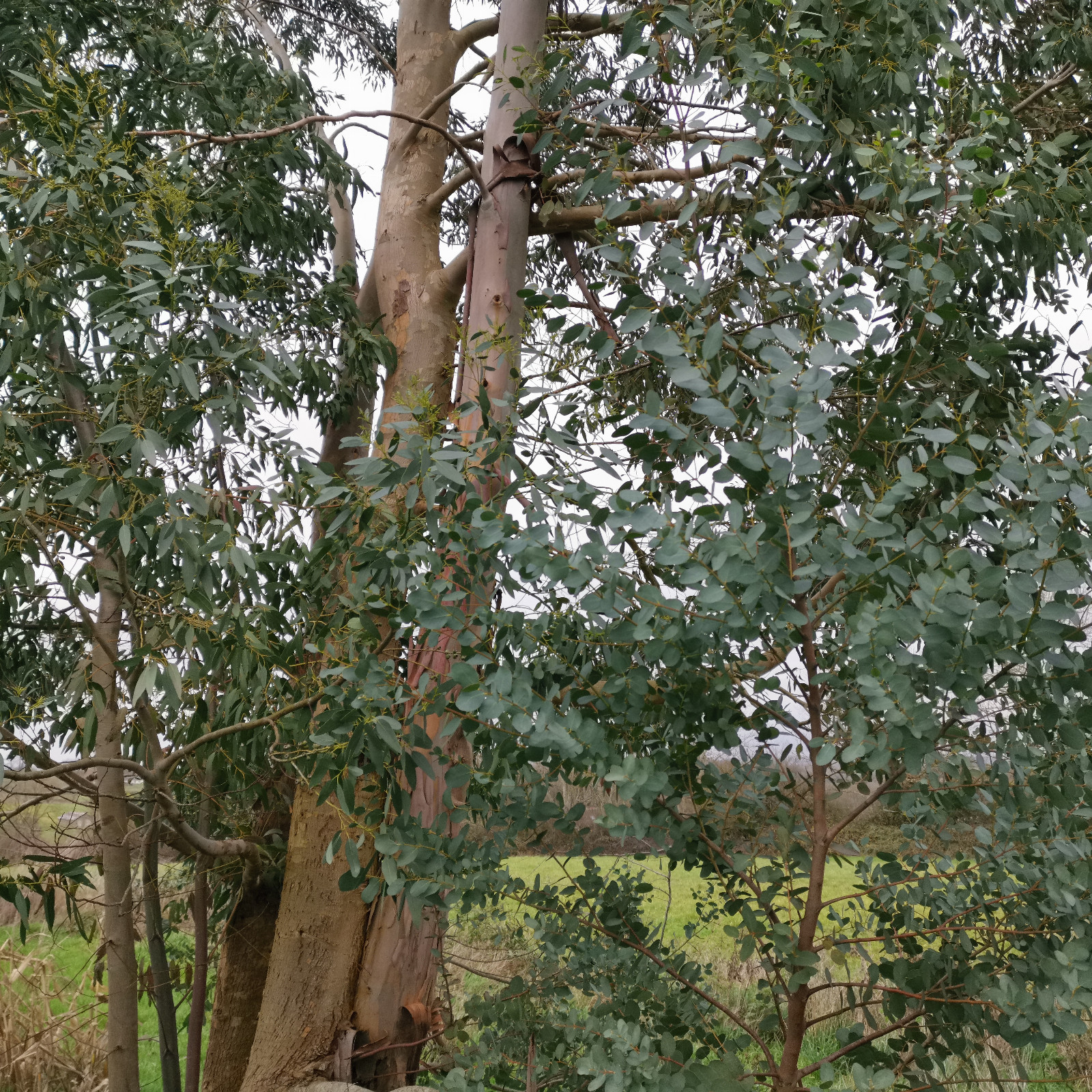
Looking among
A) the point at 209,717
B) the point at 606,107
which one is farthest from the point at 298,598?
the point at 606,107

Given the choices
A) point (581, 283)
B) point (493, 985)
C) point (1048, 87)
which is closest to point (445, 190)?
point (581, 283)

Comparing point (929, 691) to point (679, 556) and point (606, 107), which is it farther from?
point (606, 107)

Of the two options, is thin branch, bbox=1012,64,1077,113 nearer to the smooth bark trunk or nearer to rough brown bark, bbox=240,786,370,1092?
rough brown bark, bbox=240,786,370,1092

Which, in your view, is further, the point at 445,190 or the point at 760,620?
the point at 445,190

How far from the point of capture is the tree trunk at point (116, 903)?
294 centimetres

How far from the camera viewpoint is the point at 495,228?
3.04m

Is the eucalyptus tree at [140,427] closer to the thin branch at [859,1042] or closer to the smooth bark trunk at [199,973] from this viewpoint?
the smooth bark trunk at [199,973]

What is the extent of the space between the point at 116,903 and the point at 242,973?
825mm

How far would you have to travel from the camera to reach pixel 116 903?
2.98m

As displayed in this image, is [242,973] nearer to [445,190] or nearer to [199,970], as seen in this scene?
[199,970]

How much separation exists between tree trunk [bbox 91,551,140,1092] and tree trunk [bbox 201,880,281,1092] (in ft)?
1.81

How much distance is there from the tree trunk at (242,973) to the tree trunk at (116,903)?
0.55 meters

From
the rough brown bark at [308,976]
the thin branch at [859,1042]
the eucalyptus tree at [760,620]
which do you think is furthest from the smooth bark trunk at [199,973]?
the thin branch at [859,1042]

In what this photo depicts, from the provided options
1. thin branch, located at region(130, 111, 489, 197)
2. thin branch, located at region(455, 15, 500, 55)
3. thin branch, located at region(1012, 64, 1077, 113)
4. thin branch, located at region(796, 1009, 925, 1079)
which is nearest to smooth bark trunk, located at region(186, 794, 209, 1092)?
thin branch, located at region(130, 111, 489, 197)
